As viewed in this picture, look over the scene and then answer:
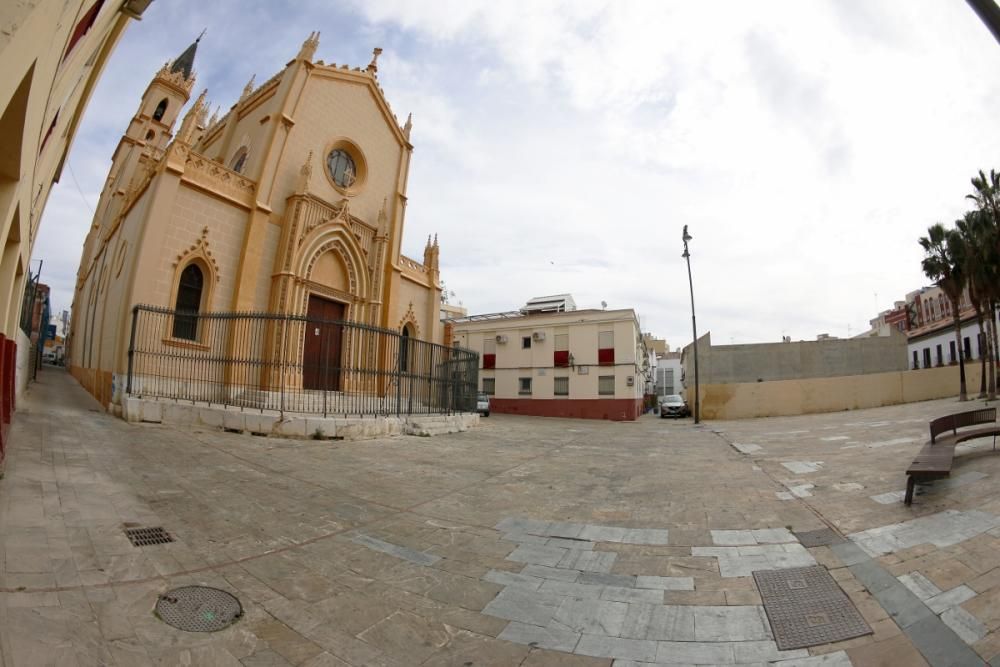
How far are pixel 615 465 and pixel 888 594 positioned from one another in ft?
17.3

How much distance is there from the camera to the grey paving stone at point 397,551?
3627mm

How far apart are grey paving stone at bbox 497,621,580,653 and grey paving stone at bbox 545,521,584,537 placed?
5.10 ft

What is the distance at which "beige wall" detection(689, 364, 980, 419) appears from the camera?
22.6m

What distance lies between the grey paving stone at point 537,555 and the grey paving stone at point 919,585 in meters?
2.35

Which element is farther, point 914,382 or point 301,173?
point 914,382

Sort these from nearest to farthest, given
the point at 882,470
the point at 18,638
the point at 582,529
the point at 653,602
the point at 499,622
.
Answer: the point at 18,638 → the point at 499,622 → the point at 653,602 → the point at 582,529 → the point at 882,470

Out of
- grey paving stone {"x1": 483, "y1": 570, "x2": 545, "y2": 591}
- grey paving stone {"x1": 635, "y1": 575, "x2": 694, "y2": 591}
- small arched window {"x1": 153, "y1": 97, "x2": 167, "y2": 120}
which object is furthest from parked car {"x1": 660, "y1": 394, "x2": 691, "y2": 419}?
small arched window {"x1": 153, "y1": 97, "x2": 167, "y2": 120}

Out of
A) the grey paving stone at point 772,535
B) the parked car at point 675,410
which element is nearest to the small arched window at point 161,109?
the parked car at point 675,410

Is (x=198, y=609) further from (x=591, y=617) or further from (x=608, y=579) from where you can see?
(x=608, y=579)

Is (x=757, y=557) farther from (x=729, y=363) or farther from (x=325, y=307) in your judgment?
(x=729, y=363)

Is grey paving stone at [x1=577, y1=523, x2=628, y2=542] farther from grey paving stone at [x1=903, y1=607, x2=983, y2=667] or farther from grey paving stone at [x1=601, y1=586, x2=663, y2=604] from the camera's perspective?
grey paving stone at [x1=903, y1=607, x2=983, y2=667]

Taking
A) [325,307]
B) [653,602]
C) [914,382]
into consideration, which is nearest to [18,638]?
[653,602]

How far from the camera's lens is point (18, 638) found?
2.11m

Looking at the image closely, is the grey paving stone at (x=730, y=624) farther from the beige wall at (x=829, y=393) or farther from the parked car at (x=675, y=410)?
the parked car at (x=675, y=410)
